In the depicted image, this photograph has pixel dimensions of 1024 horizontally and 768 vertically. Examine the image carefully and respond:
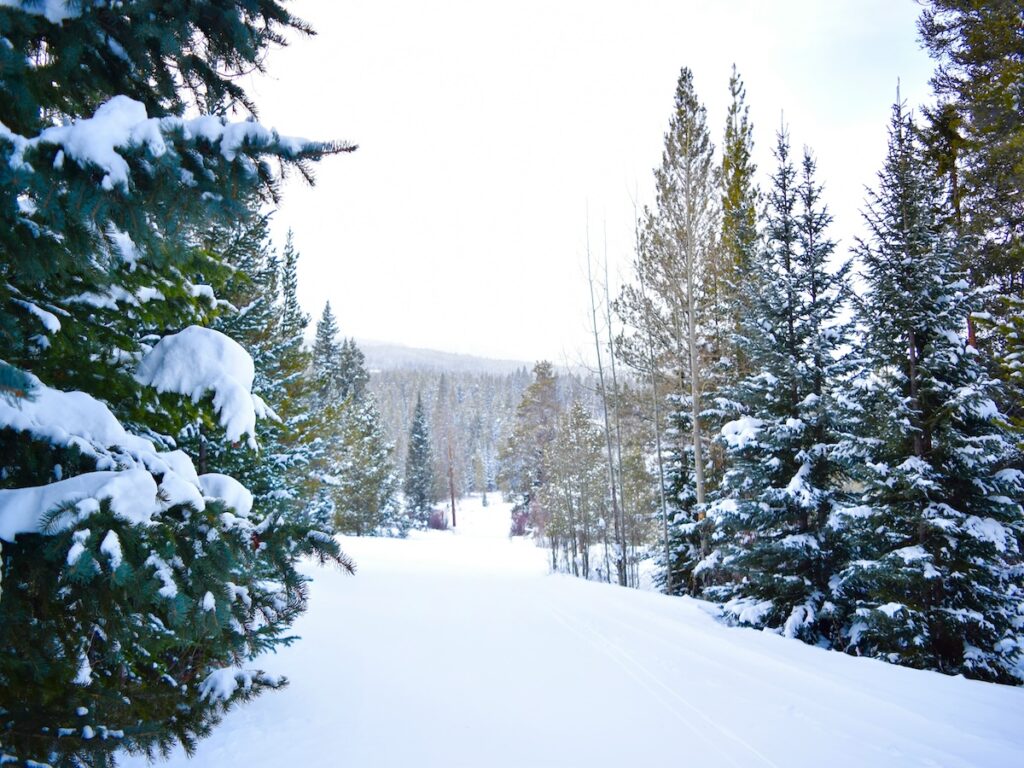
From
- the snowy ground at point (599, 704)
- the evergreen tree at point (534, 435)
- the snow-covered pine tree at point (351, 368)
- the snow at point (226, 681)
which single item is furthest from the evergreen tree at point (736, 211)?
the snow-covered pine tree at point (351, 368)

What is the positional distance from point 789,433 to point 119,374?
1013 cm

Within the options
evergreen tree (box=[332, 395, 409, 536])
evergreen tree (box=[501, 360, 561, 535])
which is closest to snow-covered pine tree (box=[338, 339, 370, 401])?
evergreen tree (box=[332, 395, 409, 536])

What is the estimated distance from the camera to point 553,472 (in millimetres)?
28219

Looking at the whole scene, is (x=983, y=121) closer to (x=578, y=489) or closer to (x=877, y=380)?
(x=877, y=380)

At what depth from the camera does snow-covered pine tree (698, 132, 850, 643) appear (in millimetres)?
9688

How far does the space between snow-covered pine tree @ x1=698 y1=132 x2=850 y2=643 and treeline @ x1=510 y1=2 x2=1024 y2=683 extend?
0.04 metres

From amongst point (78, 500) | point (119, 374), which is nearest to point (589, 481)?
point (119, 374)

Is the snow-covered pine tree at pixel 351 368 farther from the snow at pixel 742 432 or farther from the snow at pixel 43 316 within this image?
the snow at pixel 43 316

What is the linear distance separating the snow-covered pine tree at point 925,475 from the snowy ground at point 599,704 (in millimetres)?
2135

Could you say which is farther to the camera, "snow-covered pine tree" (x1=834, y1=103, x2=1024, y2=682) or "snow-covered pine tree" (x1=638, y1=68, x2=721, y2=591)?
"snow-covered pine tree" (x1=638, y1=68, x2=721, y2=591)

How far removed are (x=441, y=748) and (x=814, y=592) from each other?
7.91m

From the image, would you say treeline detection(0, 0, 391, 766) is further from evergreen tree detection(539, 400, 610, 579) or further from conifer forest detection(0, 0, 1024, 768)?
evergreen tree detection(539, 400, 610, 579)

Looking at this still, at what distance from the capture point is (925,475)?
809 centimetres

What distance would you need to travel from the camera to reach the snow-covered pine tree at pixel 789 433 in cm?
969
